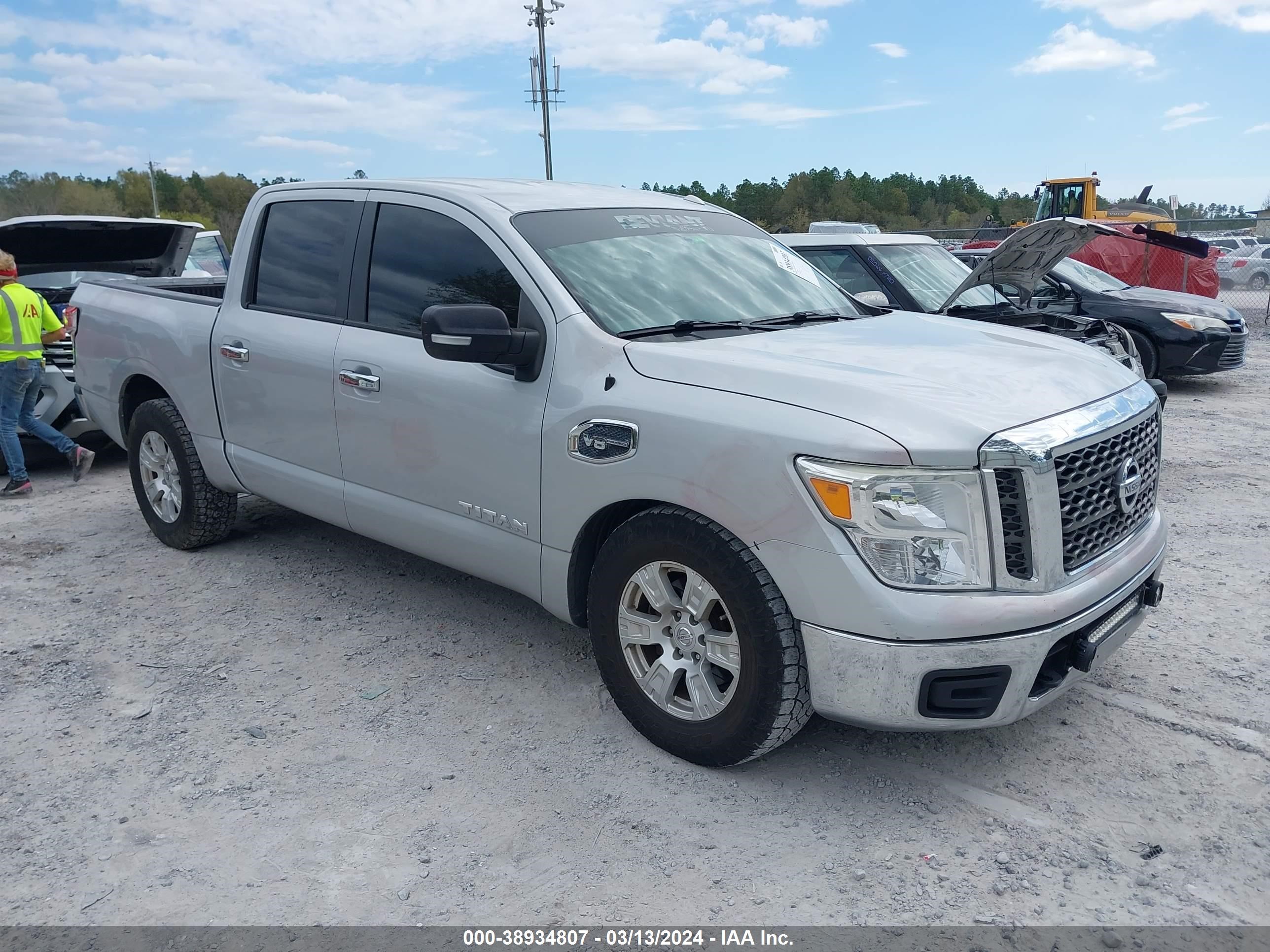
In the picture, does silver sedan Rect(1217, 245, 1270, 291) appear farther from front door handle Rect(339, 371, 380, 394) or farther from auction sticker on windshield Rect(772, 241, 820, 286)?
front door handle Rect(339, 371, 380, 394)

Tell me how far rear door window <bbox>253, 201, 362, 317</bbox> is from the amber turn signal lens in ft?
8.23

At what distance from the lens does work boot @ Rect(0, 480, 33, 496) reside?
7.06 m

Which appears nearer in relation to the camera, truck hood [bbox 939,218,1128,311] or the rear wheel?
truck hood [bbox 939,218,1128,311]

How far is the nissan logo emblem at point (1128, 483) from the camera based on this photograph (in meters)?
3.15

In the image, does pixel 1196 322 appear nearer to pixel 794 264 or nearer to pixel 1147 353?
pixel 1147 353

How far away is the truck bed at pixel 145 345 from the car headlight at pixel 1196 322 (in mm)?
9142

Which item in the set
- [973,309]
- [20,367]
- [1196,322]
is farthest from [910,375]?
[1196,322]

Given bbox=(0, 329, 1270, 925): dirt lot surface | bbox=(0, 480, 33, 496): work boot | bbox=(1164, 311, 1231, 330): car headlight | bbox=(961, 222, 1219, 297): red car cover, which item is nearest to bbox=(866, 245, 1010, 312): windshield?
bbox=(1164, 311, 1231, 330): car headlight

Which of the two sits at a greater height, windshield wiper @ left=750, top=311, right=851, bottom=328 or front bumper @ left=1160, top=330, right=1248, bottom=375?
windshield wiper @ left=750, top=311, right=851, bottom=328

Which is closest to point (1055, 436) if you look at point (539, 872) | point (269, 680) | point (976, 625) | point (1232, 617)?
point (976, 625)

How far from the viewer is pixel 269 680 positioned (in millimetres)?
4012

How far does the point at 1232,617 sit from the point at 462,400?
3485mm

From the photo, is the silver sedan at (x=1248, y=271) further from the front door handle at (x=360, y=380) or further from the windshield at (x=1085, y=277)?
the front door handle at (x=360, y=380)

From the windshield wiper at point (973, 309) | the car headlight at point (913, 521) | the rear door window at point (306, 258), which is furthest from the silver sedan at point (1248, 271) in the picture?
the car headlight at point (913, 521)
